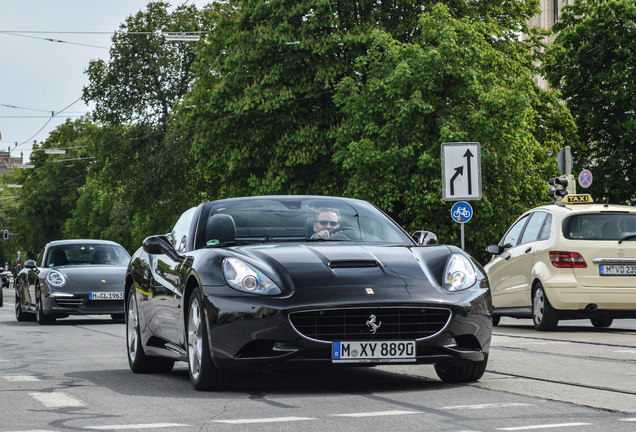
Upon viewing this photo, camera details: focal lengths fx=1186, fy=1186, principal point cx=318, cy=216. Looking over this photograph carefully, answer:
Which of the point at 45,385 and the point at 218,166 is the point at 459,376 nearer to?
the point at 45,385

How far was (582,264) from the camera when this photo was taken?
15.2 meters

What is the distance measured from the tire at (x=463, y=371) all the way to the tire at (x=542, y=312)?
23.7 feet

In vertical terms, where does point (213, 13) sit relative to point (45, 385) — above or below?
above

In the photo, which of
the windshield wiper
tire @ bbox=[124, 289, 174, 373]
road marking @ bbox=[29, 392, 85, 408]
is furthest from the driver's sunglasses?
the windshield wiper

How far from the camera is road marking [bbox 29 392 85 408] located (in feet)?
24.5

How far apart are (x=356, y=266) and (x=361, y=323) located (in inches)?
17.3

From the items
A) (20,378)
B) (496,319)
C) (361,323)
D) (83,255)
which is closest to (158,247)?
(20,378)

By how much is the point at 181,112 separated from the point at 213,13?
4.22 m

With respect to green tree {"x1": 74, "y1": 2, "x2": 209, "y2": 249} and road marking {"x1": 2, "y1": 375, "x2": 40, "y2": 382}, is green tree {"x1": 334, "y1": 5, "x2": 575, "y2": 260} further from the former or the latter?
road marking {"x1": 2, "y1": 375, "x2": 40, "y2": 382}

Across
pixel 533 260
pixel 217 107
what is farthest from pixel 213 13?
pixel 533 260

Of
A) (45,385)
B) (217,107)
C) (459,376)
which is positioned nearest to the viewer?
(459,376)

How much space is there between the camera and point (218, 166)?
40031 mm

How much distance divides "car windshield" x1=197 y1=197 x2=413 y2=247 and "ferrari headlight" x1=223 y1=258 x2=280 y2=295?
2.61 ft

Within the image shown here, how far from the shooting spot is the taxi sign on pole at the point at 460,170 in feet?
70.7
